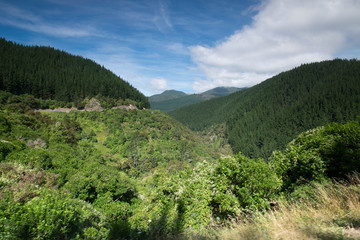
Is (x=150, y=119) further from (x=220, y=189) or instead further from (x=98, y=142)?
(x=220, y=189)

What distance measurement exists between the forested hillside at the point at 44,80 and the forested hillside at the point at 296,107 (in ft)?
291

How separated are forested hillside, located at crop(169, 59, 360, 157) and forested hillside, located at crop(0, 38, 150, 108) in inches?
3489

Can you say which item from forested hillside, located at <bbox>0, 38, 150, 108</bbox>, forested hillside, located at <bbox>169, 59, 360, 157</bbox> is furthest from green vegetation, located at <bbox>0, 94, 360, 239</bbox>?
forested hillside, located at <bbox>169, 59, 360, 157</bbox>

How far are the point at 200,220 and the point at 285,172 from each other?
11.1 metres

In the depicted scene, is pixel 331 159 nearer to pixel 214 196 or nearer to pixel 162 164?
pixel 214 196

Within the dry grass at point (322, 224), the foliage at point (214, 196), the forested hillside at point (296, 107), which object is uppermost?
the forested hillside at point (296, 107)

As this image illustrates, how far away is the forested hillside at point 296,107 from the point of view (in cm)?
10431

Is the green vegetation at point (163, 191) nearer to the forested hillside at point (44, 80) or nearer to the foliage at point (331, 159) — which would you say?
the foliage at point (331, 159)

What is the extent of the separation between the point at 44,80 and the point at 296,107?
163m

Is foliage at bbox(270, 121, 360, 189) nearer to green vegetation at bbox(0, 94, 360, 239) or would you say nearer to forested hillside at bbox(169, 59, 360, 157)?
green vegetation at bbox(0, 94, 360, 239)

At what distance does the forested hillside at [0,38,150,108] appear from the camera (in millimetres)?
65344

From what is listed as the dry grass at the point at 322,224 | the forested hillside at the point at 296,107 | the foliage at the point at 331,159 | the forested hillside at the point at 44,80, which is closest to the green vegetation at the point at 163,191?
the foliage at the point at 331,159

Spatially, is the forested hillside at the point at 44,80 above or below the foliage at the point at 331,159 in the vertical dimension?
above

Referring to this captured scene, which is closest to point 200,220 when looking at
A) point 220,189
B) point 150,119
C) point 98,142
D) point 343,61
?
point 220,189
